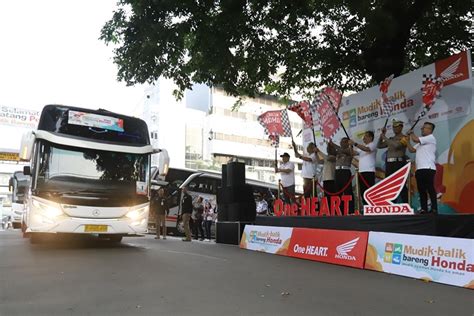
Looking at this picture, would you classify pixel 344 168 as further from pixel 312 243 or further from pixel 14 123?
pixel 14 123

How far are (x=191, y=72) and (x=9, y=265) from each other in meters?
7.42

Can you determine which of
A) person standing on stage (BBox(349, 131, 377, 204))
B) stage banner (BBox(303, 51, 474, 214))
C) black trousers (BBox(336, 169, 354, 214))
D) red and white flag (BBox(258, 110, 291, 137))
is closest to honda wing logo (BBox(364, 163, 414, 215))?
person standing on stage (BBox(349, 131, 377, 204))

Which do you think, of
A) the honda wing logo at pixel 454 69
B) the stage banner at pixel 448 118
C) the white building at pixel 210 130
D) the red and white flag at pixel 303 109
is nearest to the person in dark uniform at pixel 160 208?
the red and white flag at pixel 303 109

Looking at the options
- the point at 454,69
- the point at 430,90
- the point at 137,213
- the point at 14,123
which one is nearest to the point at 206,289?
the point at 137,213

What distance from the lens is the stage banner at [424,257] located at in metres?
6.78

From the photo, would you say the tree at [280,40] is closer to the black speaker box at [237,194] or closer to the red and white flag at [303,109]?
the red and white flag at [303,109]

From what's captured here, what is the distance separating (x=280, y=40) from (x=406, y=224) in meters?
7.26

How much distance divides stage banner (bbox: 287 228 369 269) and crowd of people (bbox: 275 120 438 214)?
126cm

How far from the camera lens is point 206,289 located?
6234 millimetres

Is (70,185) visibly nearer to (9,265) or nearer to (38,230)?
(38,230)

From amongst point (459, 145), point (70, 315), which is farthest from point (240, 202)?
point (70, 315)

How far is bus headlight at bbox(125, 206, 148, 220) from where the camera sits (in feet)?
36.3

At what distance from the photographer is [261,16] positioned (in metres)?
12.1

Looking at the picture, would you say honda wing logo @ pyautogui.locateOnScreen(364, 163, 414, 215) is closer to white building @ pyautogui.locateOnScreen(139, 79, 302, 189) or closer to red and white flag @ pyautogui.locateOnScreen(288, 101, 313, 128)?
red and white flag @ pyautogui.locateOnScreen(288, 101, 313, 128)
